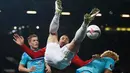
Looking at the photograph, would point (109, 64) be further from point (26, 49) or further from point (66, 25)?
point (66, 25)

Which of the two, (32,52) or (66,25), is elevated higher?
(32,52)

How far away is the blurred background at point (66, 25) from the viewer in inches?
420

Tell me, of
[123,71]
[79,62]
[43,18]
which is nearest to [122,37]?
[123,71]

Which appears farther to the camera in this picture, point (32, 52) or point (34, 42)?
point (34, 42)

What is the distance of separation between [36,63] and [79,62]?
2.36ft

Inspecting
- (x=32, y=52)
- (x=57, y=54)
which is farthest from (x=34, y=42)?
(x=57, y=54)

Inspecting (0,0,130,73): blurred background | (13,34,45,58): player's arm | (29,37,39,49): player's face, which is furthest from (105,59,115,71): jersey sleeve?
(0,0,130,73): blurred background

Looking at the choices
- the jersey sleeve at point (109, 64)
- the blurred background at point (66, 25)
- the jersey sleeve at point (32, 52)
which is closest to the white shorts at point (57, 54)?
the jersey sleeve at point (109, 64)

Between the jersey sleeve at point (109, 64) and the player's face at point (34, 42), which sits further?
the player's face at point (34, 42)

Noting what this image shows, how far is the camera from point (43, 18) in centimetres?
1116

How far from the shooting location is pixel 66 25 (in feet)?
36.5

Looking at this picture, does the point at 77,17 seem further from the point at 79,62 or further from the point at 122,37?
the point at 79,62

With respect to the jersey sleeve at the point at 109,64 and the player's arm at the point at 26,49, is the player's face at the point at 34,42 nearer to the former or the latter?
the player's arm at the point at 26,49

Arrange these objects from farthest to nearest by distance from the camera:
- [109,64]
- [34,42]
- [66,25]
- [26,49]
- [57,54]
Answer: [66,25]
[34,42]
[26,49]
[109,64]
[57,54]
